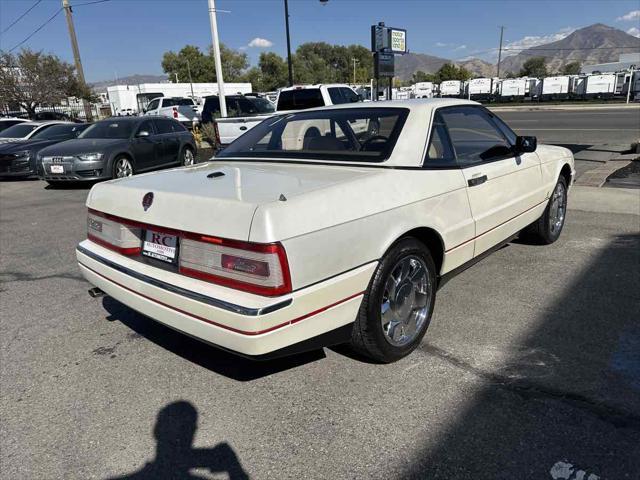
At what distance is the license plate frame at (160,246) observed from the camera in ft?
8.71

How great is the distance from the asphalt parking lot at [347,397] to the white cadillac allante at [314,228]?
397 millimetres

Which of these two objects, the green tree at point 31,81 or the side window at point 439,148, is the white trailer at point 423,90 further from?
the side window at point 439,148

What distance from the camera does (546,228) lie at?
16.6 feet

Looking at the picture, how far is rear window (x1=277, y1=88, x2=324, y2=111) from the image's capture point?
40.0 feet

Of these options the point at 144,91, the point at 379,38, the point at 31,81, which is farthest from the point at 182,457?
the point at 144,91

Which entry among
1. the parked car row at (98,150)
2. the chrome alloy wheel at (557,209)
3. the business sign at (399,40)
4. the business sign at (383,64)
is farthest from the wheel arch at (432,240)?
the business sign at (399,40)

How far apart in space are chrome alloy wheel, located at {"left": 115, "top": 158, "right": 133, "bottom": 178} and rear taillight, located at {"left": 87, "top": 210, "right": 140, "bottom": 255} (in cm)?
741

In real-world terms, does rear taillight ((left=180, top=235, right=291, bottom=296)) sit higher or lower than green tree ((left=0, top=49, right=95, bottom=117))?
lower

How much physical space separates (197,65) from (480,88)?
56.2 meters

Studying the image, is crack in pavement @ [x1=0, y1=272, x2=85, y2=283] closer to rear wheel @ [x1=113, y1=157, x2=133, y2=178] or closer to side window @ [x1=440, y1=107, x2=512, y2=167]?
Answer: side window @ [x1=440, y1=107, x2=512, y2=167]

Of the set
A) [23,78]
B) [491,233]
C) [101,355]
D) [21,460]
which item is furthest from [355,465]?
[23,78]

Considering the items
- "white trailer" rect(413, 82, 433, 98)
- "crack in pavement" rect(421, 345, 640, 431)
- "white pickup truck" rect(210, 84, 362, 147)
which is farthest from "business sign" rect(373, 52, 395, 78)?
"white trailer" rect(413, 82, 433, 98)

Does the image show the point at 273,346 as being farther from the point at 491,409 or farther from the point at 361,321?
the point at 491,409

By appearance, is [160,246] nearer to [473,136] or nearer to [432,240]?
[432,240]
